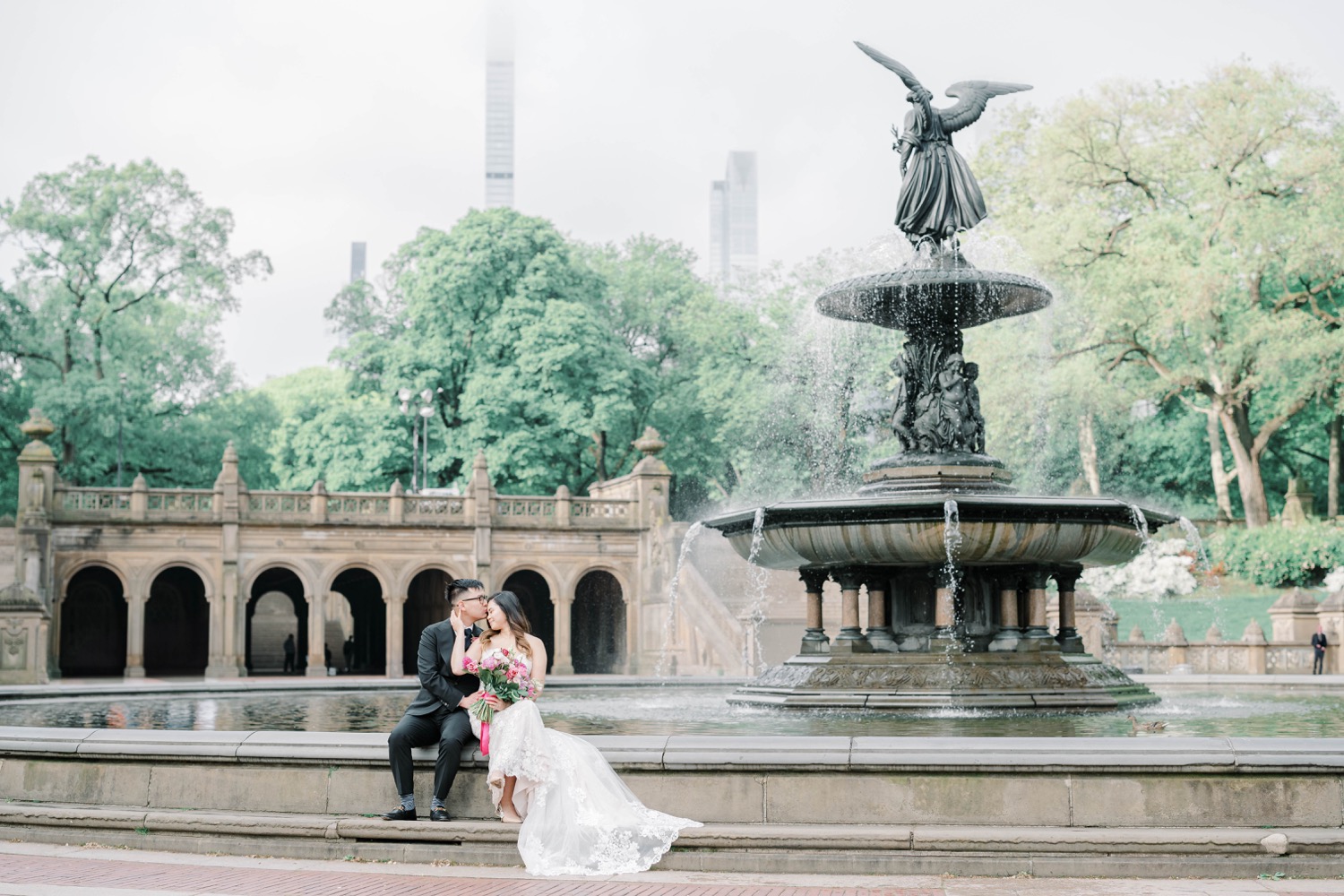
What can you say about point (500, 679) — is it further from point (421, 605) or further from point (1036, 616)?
point (421, 605)

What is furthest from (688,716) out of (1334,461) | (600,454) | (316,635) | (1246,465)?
(1334,461)

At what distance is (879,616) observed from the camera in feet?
46.4

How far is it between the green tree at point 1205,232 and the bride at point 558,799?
38536 mm

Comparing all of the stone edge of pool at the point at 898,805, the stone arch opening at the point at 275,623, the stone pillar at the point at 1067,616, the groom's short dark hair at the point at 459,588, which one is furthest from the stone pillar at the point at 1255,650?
the stone arch opening at the point at 275,623

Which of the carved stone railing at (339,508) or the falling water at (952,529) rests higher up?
the carved stone railing at (339,508)

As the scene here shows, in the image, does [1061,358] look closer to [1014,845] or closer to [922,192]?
[922,192]

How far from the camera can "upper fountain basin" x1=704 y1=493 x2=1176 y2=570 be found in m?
13.0

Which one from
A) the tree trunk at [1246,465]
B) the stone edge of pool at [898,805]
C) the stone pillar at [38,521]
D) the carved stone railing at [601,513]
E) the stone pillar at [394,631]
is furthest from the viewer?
the carved stone railing at [601,513]

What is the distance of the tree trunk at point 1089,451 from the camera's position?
4909 cm

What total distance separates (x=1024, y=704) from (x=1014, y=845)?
186 inches

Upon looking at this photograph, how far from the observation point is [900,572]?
46.7 ft

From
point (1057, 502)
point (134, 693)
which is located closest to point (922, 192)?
point (1057, 502)

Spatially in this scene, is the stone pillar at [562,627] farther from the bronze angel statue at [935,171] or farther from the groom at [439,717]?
the groom at [439,717]

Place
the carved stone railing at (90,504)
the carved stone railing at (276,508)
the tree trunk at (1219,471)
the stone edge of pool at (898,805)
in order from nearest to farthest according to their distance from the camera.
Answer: the stone edge of pool at (898,805)
the carved stone railing at (90,504)
the carved stone railing at (276,508)
the tree trunk at (1219,471)
